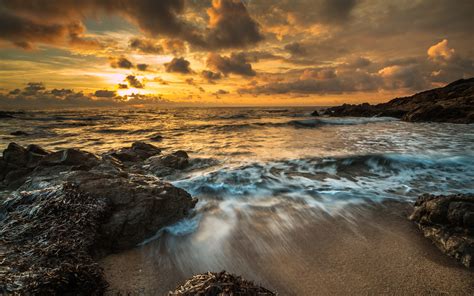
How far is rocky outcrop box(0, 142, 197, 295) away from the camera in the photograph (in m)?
2.42

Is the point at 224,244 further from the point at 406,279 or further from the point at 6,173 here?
the point at 6,173

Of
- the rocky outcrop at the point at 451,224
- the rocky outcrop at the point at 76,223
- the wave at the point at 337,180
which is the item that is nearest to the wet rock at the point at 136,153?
the wave at the point at 337,180

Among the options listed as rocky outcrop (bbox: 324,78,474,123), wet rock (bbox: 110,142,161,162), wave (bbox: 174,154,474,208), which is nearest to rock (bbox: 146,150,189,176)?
wet rock (bbox: 110,142,161,162)

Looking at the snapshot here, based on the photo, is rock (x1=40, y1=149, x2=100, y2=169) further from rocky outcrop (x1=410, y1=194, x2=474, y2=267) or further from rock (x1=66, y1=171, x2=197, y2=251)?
rocky outcrop (x1=410, y1=194, x2=474, y2=267)

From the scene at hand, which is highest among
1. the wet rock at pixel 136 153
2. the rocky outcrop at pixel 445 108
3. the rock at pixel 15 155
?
the rocky outcrop at pixel 445 108

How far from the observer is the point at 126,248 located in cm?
358

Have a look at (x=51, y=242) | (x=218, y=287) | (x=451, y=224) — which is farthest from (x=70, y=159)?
(x=451, y=224)

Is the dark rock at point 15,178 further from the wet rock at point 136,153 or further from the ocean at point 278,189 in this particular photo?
the ocean at point 278,189

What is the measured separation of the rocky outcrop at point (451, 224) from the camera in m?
3.25

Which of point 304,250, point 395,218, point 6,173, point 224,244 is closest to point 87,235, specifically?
point 224,244

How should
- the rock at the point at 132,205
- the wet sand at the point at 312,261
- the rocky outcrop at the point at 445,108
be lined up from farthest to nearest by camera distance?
1. the rocky outcrop at the point at 445,108
2. the rock at the point at 132,205
3. the wet sand at the point at 312,261

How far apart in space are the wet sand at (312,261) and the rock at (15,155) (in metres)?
5.67

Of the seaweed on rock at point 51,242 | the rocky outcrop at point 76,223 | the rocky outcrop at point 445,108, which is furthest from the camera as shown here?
the rocky outcrop at point 445,108

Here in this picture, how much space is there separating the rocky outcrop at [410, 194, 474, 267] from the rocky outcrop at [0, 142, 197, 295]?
3953mm
